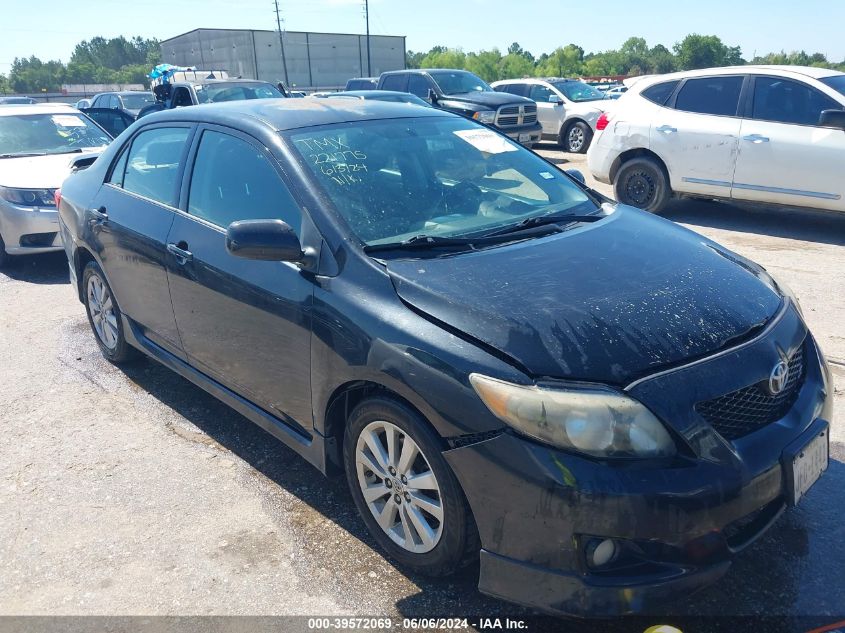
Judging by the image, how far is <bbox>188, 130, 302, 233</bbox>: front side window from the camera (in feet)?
10.4

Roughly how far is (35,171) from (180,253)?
197 inches

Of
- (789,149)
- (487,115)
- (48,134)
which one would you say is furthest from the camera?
(487,115)

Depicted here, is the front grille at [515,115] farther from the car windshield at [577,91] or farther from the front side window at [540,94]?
the car windshield at [577,91]

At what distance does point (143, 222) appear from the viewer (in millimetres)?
3988

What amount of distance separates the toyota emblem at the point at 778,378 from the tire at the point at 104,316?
3.80 m

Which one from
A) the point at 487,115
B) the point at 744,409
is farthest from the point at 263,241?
the point at 487,115

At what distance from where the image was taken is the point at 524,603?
226cm

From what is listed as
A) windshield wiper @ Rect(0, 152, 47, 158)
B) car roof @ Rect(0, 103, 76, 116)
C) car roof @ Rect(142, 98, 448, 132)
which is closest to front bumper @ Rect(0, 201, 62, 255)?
windshield wiper @ Rect(0, 152, 47, 158)

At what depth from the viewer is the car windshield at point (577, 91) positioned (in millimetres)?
16406

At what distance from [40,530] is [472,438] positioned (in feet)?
7.15

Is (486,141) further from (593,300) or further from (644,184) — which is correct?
(644,184)

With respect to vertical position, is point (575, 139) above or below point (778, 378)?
below

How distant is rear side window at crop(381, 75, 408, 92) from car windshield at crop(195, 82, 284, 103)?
3.03 metres

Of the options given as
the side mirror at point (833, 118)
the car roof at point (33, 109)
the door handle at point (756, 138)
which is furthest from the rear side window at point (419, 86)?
the side mirror at point (833, 118)
